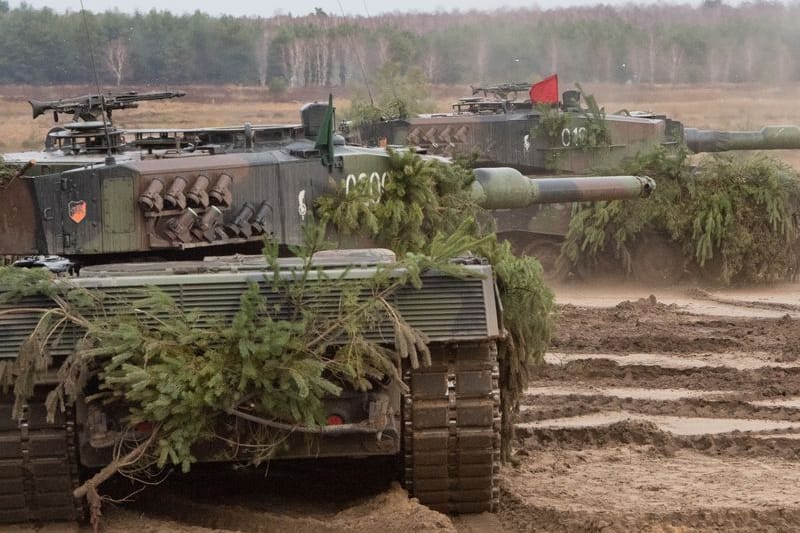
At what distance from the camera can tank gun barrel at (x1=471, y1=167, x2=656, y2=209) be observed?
12.8 metres

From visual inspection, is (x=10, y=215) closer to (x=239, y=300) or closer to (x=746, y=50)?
(x=239, y=300)

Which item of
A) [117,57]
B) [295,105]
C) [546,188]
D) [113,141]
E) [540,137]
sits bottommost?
[295,105]

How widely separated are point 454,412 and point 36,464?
6.44ft

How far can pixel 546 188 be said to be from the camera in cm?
1409

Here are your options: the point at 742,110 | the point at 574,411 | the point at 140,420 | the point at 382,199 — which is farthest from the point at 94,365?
the point at 742,110

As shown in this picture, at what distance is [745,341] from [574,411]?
11.7ft

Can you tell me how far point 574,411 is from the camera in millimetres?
11281

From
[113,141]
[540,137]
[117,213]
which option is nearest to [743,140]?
[540,137]

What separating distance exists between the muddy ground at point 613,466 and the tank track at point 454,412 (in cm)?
26

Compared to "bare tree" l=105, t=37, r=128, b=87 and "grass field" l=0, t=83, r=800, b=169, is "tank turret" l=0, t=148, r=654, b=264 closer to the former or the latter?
"bare tree" l=105, t=37, r=128, b=87

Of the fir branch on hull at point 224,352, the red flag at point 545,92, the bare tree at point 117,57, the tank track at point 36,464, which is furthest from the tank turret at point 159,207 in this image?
the bare tree at point 117,57

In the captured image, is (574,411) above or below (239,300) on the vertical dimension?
below

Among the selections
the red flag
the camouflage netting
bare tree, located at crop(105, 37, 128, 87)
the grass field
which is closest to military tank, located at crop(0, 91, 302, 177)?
the camouflage netting

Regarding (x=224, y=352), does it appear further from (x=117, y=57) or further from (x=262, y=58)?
(x=262, y=58)
